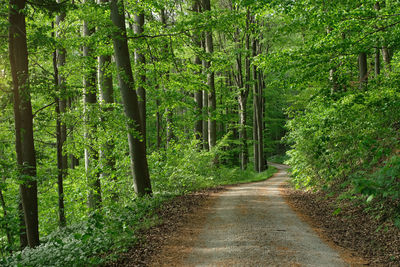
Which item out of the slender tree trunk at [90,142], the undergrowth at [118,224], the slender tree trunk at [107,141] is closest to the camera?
the undergrowth at [118,224]

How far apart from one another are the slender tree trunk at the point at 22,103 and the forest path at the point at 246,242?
3462mm

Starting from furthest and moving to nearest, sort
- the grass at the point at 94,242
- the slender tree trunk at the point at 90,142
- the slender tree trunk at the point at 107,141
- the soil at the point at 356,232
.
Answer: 1. the slender tree trunk at the point at 107,141
2. the slender tree trunk at the point at 90,142
3. the soil at the point at 356,232
4. the grass at the point at 94,242

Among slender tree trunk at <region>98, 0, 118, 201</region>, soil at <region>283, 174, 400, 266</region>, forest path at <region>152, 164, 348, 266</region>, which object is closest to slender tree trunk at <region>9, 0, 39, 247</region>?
forest path at <region>152, 164, 348, 266</region>

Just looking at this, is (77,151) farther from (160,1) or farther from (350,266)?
(350,266)

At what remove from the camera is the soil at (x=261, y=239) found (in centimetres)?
540

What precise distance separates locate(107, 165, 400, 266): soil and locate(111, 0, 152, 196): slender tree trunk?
50.9 inches

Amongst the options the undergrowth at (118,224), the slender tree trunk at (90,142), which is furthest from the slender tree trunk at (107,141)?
the undergrowth at (118,224)

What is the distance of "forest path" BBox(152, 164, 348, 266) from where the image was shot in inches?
210

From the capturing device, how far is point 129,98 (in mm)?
9758

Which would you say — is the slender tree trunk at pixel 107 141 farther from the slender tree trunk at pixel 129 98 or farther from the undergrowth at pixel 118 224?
the undergrowth at pixel 118 224

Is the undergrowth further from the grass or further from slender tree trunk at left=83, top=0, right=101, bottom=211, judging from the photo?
slender tree trunk at left=83, top=0, right=101, bottom=211

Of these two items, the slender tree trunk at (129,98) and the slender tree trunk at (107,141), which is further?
the slender tree trunk at (107,141)

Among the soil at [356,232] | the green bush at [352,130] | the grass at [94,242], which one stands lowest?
the soil at [356,232]

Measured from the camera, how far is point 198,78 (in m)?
13.5
